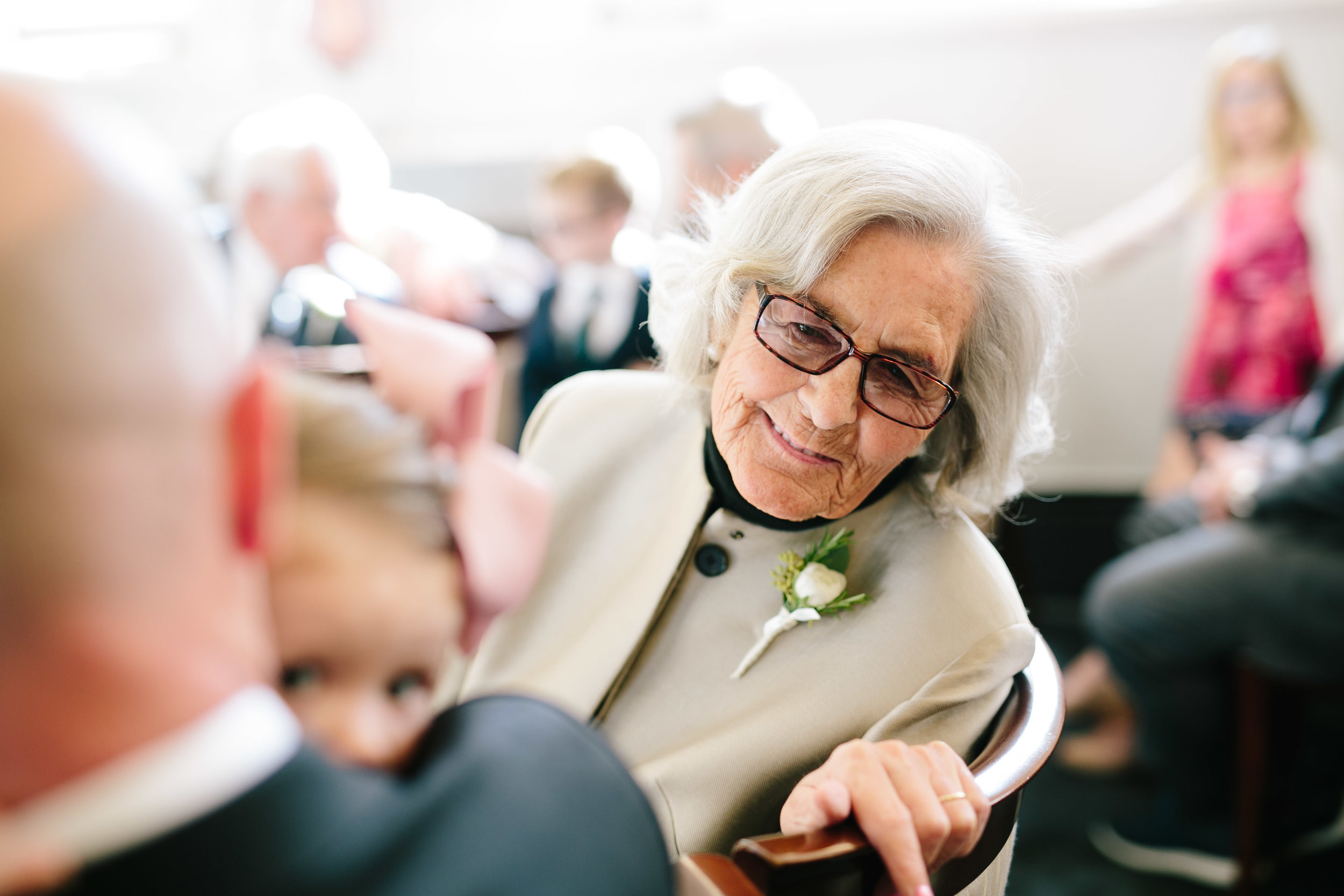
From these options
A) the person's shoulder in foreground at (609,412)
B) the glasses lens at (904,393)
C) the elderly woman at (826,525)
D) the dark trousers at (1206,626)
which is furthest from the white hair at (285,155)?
the dark trousers at (1206,626)

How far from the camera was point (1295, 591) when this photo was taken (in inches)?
74.5

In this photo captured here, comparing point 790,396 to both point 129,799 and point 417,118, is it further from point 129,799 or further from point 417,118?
point 417,118

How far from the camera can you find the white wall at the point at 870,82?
328 centimetres

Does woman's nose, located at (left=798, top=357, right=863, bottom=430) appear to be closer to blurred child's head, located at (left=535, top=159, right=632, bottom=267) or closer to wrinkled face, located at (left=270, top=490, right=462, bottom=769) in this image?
wrinkled face, located at (left=270, top=490, right=462, bottom=769)

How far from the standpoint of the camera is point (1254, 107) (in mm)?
2803

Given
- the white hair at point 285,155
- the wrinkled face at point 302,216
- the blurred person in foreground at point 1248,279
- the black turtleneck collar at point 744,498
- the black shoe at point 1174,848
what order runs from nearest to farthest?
1. the black turtleneck collar at point 744,498
2. the wrinkled face at point 302,216
3. the white hair at point 285,155
4. the black shoe at point 1174,848
5. the blurred person in foreground at point 1248,279

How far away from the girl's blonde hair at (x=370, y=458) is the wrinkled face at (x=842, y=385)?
1.86ft

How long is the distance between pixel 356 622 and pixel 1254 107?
3.26 metres

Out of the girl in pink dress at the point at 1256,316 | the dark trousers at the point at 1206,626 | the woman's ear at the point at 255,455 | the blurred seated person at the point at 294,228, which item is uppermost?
the woman's ear at the point at 255,455

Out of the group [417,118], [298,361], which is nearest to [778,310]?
[298,361]

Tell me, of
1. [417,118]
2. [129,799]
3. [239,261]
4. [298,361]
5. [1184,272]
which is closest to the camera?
[129,799]

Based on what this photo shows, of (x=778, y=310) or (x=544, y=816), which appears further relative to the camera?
(x=778, y=310)

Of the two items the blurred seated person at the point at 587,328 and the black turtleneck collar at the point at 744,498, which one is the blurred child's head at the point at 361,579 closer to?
the black turtleneck collar at the point at 744,498

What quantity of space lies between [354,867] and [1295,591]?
→ 2.08m
